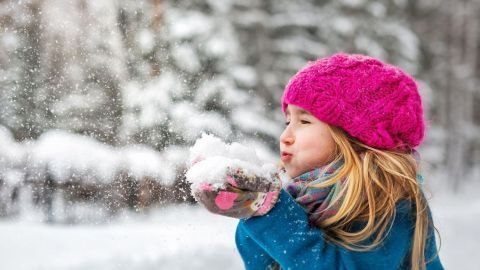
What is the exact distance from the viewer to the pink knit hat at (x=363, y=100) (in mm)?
1645

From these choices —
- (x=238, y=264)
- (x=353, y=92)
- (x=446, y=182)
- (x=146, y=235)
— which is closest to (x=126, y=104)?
(x=146, y=235)

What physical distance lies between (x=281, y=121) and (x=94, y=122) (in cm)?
590

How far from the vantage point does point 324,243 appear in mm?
1462

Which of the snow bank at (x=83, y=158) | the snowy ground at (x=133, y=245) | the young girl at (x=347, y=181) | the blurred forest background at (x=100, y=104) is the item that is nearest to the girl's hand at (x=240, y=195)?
the young girl at (x=347, y=181)

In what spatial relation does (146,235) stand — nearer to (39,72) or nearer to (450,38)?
(39,72)

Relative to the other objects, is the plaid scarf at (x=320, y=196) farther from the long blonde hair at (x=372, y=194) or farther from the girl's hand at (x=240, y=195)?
the girl's hand at (x=240, y=195)

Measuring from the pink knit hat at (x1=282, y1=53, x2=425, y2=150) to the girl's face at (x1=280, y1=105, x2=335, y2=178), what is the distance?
43 mm

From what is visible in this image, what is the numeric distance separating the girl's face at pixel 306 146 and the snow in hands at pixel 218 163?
24 cm

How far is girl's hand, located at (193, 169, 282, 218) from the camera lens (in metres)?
1.26

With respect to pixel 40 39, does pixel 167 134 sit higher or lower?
lower

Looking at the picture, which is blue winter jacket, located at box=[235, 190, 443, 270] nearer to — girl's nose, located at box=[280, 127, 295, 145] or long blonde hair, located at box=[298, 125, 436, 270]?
long blonde hair, located at box=[298, 125, 436, 270]

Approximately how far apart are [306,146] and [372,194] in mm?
258

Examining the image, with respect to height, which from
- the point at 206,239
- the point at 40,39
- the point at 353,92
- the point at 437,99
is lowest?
the point at 437,99

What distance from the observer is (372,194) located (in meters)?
1.54
